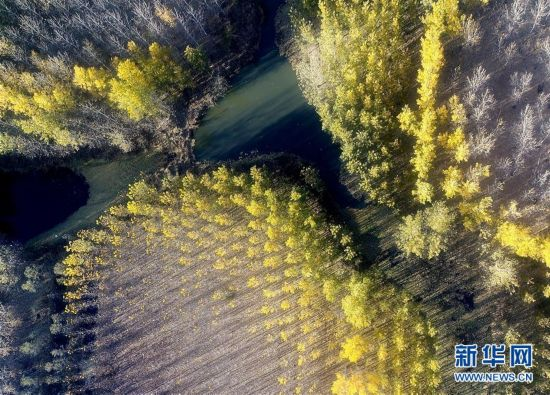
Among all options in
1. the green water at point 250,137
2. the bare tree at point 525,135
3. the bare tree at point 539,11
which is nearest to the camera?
the bare tree at point 525,135

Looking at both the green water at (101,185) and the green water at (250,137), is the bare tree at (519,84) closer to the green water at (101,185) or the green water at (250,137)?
the green water at (250,137)

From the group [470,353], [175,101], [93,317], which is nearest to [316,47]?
[175,101]

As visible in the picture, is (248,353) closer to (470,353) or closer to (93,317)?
(93,317)

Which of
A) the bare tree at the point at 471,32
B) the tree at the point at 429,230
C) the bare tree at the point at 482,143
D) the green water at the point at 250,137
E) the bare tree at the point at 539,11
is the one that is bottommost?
the tree at the point at 429,230

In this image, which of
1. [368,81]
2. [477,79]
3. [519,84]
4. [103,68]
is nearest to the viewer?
[368,81]

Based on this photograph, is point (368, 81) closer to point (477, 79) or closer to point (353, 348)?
point (477, 79)

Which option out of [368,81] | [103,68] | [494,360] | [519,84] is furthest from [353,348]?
[103,68]

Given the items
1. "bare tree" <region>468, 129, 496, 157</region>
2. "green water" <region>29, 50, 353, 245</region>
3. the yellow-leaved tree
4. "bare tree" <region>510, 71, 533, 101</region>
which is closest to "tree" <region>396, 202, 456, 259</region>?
"bare tree" <region>468, 129, 496, 157</region>

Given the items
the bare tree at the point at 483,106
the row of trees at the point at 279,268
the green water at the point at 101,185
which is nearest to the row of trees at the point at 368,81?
the bare tree at the point at 483,106

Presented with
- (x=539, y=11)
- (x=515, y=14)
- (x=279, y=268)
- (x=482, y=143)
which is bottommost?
(x=279, y=268)
